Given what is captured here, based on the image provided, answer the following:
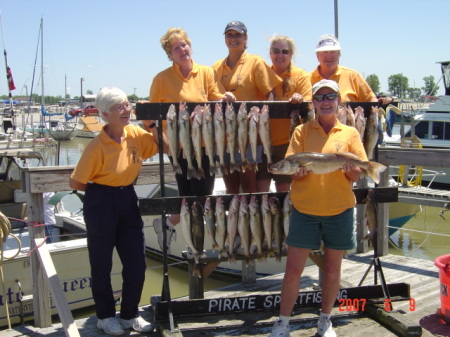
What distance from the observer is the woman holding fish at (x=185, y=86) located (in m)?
3.85

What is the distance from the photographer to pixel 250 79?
13.5ft

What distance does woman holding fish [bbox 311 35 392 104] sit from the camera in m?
4.09

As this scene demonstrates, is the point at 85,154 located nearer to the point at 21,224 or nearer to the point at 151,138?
the point at 151,138

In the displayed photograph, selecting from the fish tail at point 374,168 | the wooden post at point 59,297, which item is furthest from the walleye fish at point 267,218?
the wooden post at point 59,297

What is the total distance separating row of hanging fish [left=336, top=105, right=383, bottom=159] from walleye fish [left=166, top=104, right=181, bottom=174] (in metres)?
1.34

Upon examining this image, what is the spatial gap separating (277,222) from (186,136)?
1.02 m

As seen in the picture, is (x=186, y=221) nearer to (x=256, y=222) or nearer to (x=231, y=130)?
(x=256, y=222)

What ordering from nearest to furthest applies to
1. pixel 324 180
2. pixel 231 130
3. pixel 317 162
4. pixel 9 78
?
pixel 317 162 < pixel 324 180 < pixel 231 130 < pixel 9 78

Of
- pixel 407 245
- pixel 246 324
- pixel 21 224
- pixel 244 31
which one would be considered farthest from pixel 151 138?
pixel 407 245

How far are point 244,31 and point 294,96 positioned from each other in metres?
0.71

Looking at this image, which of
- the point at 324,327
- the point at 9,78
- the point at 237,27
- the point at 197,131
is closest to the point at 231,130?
the point at 197,131

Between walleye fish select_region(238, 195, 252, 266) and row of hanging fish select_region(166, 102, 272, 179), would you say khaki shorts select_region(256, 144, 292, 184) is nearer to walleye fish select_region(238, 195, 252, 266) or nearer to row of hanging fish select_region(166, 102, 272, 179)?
row of hanging fish select_region(166, 102, 272, 179)

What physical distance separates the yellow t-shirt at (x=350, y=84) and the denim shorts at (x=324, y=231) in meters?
1.27

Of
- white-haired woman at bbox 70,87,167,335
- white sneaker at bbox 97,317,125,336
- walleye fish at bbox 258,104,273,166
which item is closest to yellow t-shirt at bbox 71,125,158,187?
white-haired woman at bbox 70,87,167,335
